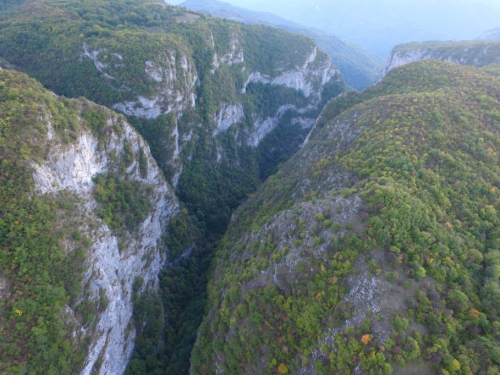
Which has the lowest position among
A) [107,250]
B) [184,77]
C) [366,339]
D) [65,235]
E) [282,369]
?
[282,369]

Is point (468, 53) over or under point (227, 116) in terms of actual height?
over

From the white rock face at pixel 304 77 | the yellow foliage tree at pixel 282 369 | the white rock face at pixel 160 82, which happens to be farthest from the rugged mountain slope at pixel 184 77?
the yellow foliage tree at pixel 282 369

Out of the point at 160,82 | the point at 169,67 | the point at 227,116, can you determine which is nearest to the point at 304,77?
the point at 227,116

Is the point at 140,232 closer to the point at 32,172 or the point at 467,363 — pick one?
the point at 32,172

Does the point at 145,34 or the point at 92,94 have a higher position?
the point at 145,34

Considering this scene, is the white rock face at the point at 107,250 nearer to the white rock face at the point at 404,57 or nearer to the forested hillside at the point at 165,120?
the forested hillside at the point at 165,120

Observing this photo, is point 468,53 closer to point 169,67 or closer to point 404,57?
point 404,57

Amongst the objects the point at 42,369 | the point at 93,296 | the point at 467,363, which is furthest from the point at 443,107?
the point at 42,369
